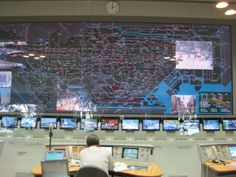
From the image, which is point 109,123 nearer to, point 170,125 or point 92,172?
point 170,125

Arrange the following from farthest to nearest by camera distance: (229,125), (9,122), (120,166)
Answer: (229,125) < (9,122) < (120,166)

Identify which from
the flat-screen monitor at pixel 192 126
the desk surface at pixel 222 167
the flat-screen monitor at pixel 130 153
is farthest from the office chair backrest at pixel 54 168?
the flat-screen monitor at pixel 192 126

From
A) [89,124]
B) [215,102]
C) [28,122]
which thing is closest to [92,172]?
[89,124]

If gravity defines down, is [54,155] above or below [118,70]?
below

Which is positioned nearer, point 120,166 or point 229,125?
point 120,166

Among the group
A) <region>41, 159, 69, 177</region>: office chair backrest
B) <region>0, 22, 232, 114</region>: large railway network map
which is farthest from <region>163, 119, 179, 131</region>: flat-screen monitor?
<region>41, 159, 69, 177</region>: office chair backrest

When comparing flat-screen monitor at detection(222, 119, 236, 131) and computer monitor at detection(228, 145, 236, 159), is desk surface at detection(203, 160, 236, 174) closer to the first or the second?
computer monitor at detection(228, 145, 236, 159)
